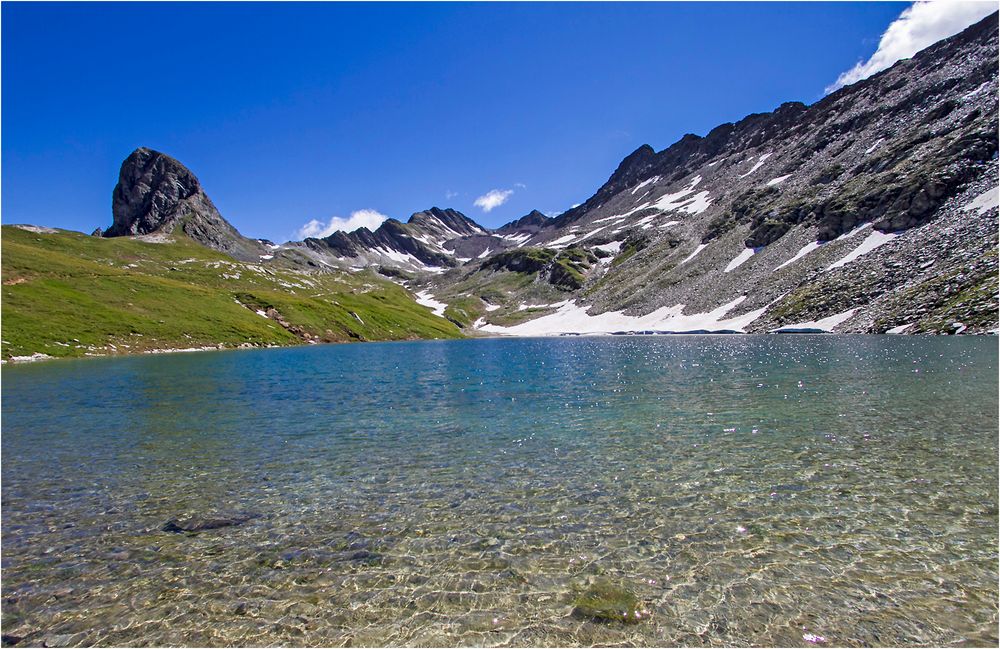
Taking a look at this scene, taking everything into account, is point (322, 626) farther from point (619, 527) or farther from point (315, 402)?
point (315, 402)

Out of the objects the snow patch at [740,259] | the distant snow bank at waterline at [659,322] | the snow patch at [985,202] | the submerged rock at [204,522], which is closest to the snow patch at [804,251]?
the distant snow bank at waterline at [659,322]

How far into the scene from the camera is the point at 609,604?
29.9ft

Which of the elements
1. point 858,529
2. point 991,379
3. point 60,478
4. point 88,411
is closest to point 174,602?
point 60,478

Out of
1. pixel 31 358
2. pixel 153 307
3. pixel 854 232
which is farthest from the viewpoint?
pixel 854 232

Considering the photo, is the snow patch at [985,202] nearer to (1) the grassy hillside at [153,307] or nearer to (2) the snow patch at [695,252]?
(2) the snow patch at [695,252]

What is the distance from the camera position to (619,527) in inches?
476

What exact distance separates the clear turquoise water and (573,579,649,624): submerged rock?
234 millimetres

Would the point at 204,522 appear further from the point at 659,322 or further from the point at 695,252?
the point at 695,252

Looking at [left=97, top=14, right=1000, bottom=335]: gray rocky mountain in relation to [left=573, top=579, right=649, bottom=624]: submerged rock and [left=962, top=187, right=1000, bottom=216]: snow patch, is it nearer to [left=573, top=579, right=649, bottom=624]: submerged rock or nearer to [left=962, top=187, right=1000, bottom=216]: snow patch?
[left=962, top=187, right=1000, bottom=216]: snow patch

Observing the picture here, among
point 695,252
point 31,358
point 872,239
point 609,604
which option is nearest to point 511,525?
point 609,604

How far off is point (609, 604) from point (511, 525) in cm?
384

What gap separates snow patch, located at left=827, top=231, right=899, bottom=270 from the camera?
113688mm

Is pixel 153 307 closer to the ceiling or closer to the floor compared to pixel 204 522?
closer to the ceiling

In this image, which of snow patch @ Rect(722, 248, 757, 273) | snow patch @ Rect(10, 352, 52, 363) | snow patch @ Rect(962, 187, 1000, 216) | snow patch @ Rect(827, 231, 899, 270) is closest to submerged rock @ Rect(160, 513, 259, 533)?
snow patch @ Rect(10, 352, 52, 363)
